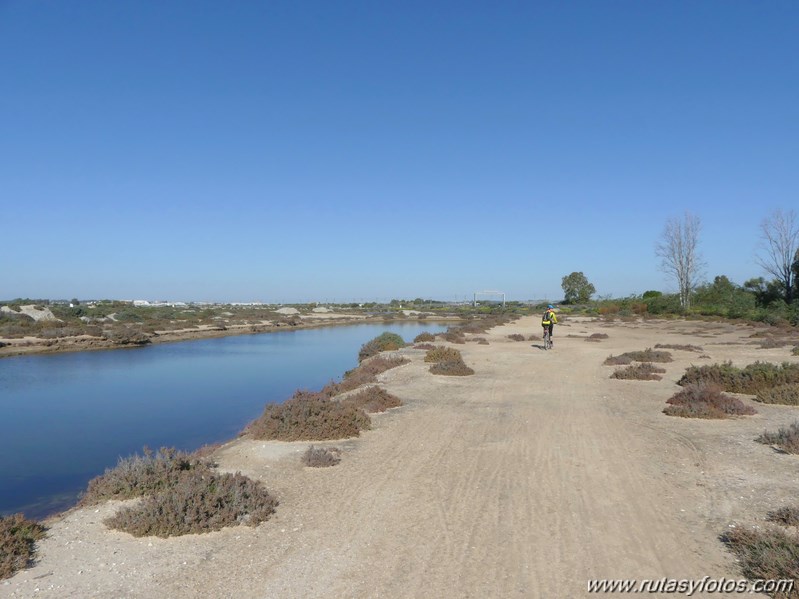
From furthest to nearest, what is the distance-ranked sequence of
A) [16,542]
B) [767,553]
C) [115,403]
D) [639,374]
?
[115,403] < [639,374] < [16,542] < [767,553]

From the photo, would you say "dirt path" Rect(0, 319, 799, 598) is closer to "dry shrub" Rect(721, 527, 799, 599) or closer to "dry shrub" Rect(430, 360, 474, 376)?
"dry shrub" Rect(721, 527, 799, 599)

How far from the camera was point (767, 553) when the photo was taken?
16.1ft

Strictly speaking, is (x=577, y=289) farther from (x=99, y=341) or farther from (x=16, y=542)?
(x=16, y=542)

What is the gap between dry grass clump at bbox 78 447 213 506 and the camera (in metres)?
6.98

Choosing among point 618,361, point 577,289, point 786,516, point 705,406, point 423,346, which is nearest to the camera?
Answer: point 786,516

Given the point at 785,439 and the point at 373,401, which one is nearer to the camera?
the point at 785,439

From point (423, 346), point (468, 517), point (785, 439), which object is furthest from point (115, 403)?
point (785, 439)

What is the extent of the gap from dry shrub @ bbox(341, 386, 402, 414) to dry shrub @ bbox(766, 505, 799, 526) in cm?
804

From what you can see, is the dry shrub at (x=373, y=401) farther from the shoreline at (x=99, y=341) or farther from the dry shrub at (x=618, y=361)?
the shoreline at (x=99, y=341)

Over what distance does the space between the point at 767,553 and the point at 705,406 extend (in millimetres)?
7533

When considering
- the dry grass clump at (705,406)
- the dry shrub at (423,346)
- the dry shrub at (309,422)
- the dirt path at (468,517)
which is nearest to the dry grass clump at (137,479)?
the dirt path at (468,517)

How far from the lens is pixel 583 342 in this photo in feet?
104

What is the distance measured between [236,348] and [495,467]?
32975 mm

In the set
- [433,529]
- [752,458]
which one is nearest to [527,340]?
[752,458]
